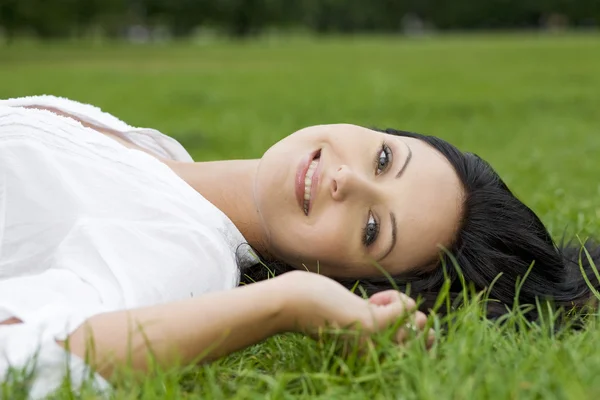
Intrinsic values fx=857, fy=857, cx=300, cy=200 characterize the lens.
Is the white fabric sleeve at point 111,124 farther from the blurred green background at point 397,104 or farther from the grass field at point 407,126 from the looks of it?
the blurred green background at point 397,104

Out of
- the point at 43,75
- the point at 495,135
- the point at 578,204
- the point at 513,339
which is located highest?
the point at 513,339

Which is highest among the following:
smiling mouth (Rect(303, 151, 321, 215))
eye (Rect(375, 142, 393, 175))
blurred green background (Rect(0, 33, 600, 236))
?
eye (Rect(375, 142, 393, 175))

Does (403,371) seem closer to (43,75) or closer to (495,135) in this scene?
(495,135)

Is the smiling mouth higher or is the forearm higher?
the smiling mouth

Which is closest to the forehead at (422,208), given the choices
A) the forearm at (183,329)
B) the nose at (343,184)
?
the nose at (343,184)

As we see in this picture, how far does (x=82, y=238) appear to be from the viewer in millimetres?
2922

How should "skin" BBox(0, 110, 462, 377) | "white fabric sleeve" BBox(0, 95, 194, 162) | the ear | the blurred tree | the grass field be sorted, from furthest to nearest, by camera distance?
the blurred tree < "white fabric sleeve" BBox(0, 95, 194, 162) < the ear < "skin" BBox(0, 110, 462, 377) < the grass field

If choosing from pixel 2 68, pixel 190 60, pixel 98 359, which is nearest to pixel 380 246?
pixel 98 359

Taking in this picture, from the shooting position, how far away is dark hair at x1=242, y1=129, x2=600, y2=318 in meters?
3.29

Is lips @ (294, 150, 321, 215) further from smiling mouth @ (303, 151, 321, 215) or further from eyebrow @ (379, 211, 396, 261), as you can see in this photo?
eyebrow @ (379, 211, 396, 261)

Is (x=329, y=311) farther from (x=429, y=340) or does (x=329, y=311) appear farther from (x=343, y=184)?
(x=343, y=184)

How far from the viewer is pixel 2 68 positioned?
74.9ft

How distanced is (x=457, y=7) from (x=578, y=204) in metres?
67.3

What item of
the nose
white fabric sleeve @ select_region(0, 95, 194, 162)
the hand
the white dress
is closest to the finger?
the hand
